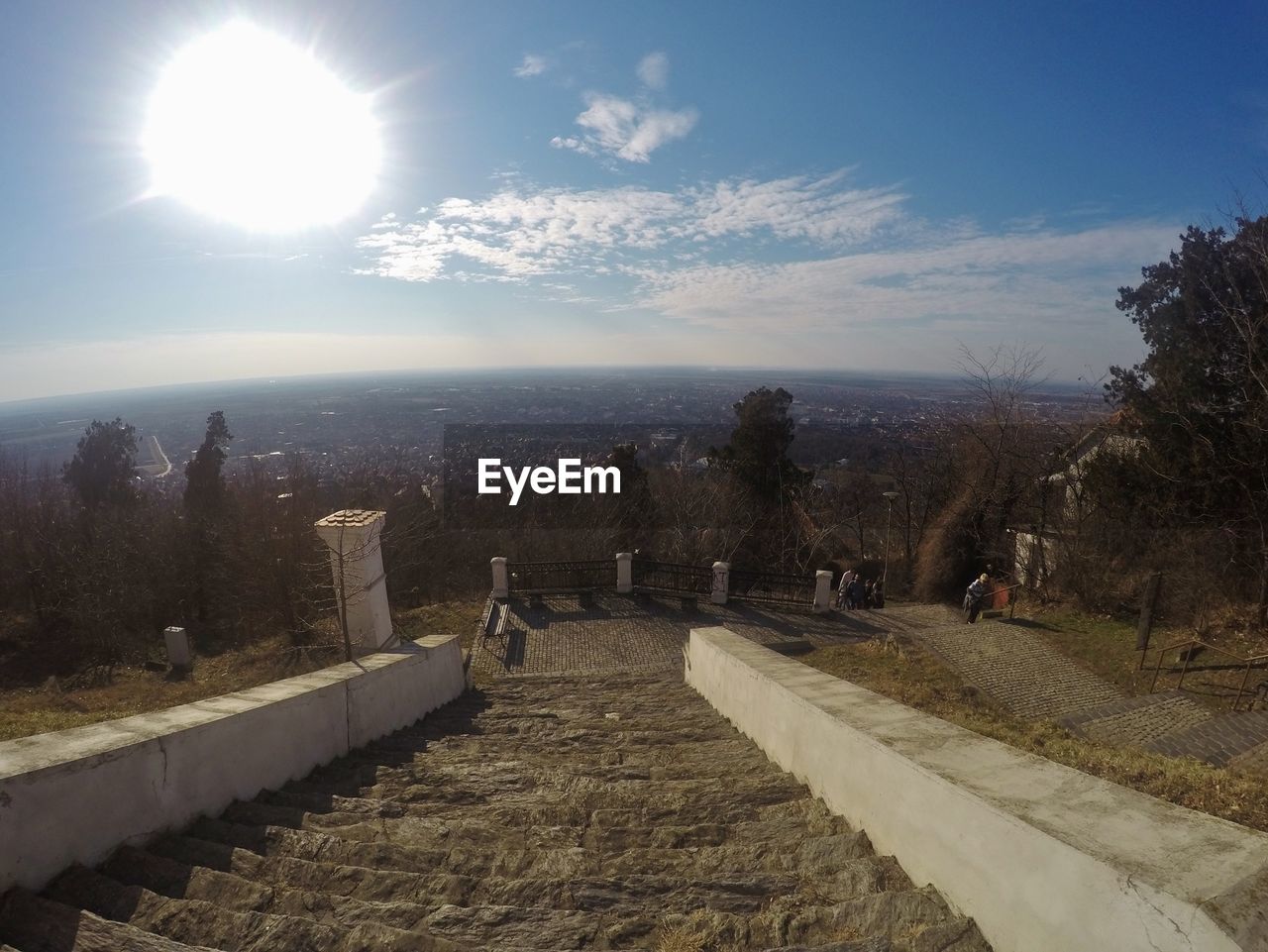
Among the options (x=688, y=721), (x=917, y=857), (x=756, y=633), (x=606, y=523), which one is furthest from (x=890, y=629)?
(x=606, y=523)

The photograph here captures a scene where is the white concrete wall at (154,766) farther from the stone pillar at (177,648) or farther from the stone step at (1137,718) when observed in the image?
the stone pillar at (177,648)

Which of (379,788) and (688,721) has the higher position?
(379,788)

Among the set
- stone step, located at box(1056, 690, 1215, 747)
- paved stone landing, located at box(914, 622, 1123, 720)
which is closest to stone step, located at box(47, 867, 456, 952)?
stone step, located at box(1056, 690, 1215, 747)

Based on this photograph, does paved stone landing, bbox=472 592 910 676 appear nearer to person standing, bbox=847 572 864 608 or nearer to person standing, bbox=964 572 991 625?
person standing, bbox=847 572 864 608

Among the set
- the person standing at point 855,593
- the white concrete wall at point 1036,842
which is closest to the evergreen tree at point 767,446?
the person standing at point 855,593

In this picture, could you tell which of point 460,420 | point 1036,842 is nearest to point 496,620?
point 1036,842

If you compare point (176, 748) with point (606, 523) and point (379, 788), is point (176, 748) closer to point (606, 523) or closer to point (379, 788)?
point (379, 788)
